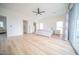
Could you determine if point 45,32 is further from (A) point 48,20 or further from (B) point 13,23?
(B) point 13,23

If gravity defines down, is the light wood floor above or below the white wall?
below

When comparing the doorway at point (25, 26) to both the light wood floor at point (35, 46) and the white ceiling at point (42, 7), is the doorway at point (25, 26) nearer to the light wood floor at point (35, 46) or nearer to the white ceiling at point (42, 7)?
the light wood floor at point (35, 46)

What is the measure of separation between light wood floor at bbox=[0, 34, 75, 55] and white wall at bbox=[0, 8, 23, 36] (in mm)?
180

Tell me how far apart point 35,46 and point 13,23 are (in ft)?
3.13

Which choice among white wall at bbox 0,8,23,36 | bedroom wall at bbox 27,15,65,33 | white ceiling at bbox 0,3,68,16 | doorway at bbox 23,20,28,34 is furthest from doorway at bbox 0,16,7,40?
bedroom wall at bbox 27,15,65,33

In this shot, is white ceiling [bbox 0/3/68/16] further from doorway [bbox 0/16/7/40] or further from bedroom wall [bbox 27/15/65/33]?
doorway [bbox 0/16/7/40]

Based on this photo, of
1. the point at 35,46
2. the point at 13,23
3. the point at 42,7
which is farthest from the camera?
the point at 13,23

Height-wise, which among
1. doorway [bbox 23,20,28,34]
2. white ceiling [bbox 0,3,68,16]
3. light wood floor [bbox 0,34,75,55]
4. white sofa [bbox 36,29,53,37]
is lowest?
light wood floor [bbox 0,34,75,55]

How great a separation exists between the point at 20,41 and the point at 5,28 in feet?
1.84

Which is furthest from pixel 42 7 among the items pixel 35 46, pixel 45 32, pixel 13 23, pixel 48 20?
pixel 35 46

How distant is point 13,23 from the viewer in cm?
223

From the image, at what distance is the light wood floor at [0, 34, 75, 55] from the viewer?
1962 mm

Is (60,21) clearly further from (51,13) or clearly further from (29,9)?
(29,9)
